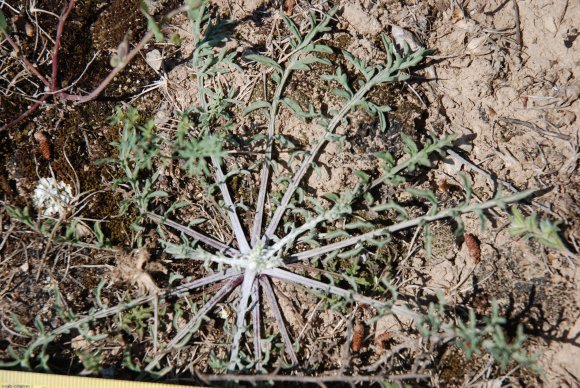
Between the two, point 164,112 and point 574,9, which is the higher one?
point 574,9

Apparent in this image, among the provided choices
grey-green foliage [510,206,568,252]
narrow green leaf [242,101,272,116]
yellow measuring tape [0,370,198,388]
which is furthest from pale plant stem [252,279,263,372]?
grey-green foliage [510,206,568,252]

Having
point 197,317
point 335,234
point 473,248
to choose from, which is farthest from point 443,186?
point 197,317

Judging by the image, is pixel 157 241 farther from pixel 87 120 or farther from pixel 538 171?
pixel 538 171

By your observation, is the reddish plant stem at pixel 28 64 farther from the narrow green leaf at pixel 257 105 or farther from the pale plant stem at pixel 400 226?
the pale plant stem at pixel 400 226

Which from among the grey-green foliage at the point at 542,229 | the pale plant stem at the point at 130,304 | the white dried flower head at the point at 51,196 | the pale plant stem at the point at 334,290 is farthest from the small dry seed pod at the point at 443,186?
the white dried flower head at the point at 51,196

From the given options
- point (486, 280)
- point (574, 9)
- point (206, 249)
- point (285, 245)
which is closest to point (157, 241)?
point (206, 249)

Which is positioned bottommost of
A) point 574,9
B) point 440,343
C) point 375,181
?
point 440,343

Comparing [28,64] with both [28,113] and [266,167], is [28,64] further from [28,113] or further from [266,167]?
[266,167]
